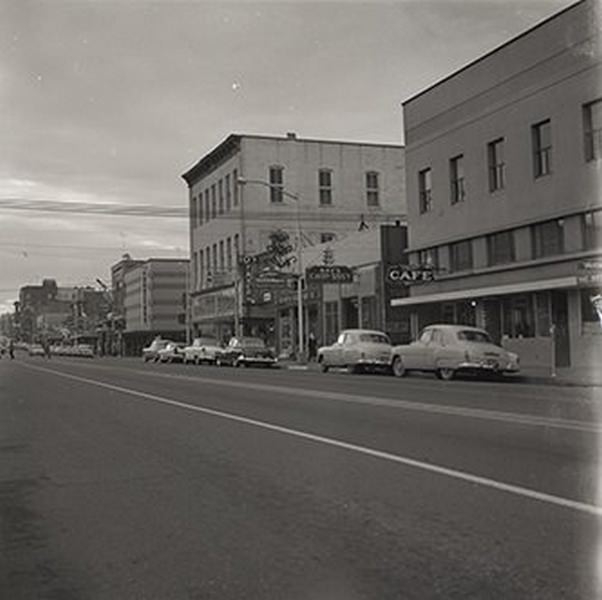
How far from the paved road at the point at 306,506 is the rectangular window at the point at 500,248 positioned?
1583cm

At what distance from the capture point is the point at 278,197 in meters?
60.9

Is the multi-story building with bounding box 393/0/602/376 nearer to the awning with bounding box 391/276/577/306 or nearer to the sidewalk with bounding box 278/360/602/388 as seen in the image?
the awning with bounding box 391/276/577/306

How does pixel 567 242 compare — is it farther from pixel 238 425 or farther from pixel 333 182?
pixel 333 182

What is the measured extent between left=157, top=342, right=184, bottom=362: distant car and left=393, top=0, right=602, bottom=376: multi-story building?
63.6 ft

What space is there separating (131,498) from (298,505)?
153 cm

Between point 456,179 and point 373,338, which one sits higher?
point 456,179

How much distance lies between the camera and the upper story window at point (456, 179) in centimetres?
3316

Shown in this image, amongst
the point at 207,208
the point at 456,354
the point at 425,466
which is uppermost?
the point at 207,208

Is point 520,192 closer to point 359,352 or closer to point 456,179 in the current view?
point 456,179

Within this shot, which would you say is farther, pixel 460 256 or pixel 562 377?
pixel 460 256

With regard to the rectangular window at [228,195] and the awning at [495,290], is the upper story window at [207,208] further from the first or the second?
the awning at [495,290]

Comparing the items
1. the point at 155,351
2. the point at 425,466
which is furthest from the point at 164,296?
the point at 425,466

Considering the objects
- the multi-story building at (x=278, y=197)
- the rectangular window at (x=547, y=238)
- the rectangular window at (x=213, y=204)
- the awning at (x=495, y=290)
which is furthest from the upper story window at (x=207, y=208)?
the rectangular window at (x=547, y=238)

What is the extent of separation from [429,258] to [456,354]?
11468 mm
